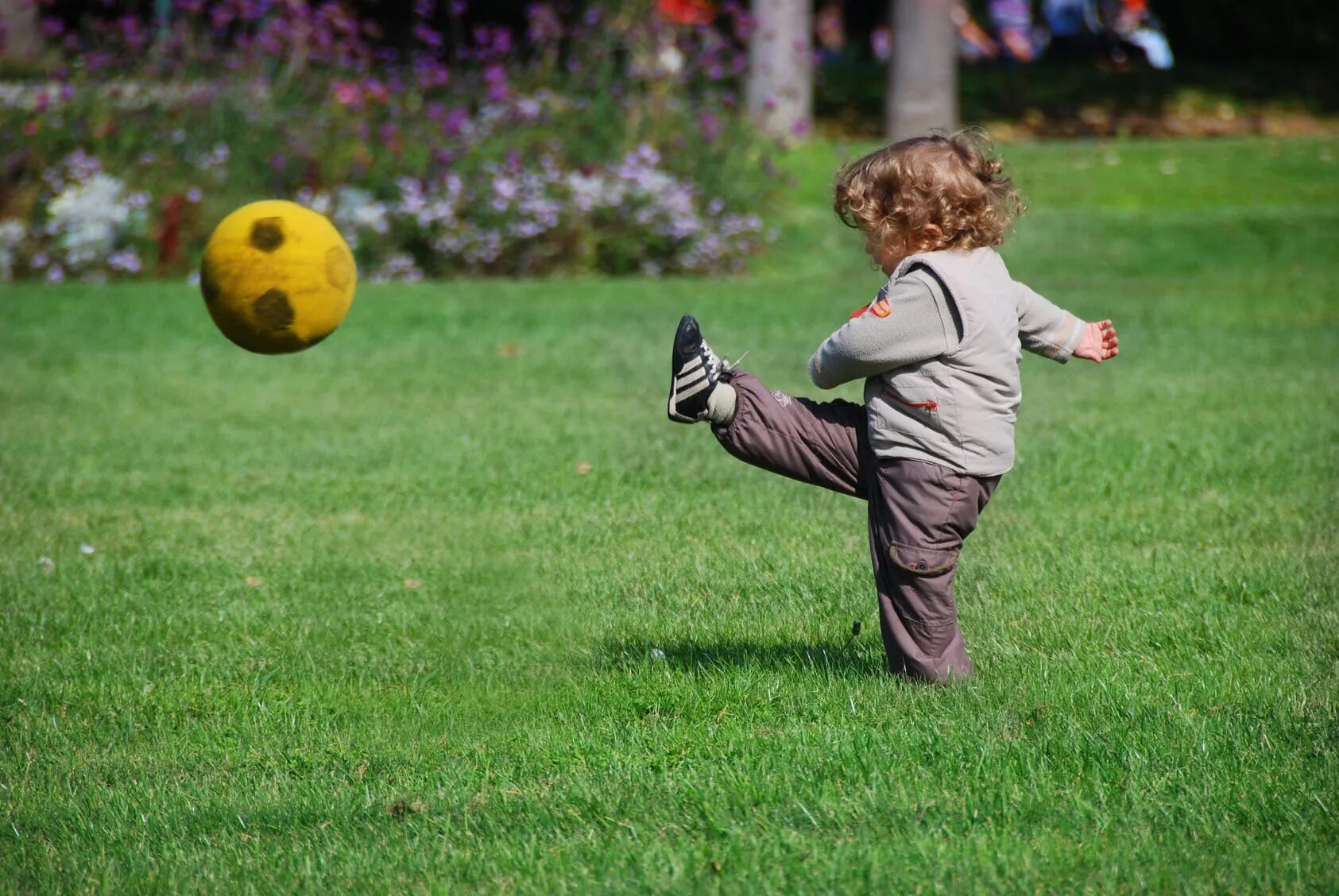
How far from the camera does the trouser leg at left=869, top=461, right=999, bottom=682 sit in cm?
371

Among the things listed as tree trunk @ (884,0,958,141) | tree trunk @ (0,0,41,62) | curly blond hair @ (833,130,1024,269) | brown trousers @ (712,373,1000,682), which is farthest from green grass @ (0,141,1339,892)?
tree trunk @ (0,0,41,62)

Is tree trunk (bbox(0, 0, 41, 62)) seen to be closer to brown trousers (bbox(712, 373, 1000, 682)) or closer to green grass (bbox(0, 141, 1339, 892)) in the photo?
green grass (bbox(0, 141, 1339, 892))

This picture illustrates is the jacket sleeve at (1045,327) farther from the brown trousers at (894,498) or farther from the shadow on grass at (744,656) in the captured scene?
the shadow on grass at (744,656)

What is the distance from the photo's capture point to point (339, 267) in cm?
469

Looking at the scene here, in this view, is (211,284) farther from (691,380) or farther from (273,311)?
(691,380)

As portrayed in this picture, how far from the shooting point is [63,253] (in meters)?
12.4

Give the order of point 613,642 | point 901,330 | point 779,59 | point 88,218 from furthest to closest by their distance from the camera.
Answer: point 779,59
point 88,218
point 613,642
point 901,330

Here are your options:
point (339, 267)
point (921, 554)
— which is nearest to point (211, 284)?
point (339, 267)

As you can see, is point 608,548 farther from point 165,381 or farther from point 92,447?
point 165,381

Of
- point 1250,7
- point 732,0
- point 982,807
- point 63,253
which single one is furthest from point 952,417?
point 1250,7

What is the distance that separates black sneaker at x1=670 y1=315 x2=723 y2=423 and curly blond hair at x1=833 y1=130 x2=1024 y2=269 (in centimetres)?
49

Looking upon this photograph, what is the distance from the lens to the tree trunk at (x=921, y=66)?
16875mm

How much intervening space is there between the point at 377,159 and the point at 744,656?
966cm

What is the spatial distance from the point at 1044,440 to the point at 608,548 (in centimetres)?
258
